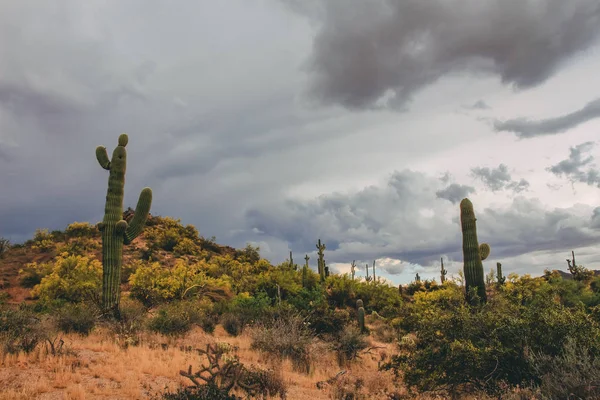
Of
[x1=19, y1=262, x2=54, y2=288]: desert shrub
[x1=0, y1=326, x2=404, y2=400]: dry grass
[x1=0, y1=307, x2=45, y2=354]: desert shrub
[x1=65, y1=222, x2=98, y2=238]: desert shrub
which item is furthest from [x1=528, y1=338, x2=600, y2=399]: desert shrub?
[x1=65, y1=222, x2=98, y2=238]: desert shrub

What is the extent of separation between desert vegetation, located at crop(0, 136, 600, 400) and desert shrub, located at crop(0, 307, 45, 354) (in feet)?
0.12

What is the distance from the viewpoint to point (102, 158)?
18.3 meters

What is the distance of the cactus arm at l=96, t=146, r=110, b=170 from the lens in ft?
59.9

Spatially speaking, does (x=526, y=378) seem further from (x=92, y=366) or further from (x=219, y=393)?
(x=92, y=366)

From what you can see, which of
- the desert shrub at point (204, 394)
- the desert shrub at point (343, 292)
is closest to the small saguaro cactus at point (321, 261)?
A: the desert shrub at point (343, 292)

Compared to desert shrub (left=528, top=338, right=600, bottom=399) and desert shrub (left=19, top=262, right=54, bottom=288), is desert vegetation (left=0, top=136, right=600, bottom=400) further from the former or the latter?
desert shrub (left=19, top=262, right=54, bottom=288)

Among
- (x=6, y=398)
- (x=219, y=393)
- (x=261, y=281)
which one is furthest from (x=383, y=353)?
(x=261, y=281)

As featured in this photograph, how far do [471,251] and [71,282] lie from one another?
864 inches

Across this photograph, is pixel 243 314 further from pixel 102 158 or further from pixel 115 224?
pixel 102 158

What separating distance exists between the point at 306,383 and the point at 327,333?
6.25 meters

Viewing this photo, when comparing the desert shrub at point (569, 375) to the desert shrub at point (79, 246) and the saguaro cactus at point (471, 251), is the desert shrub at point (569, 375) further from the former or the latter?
the desert shrub at point (79, 246)

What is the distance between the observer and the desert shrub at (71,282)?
874 inches

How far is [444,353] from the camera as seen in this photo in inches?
336

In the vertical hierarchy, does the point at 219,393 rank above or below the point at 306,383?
above
